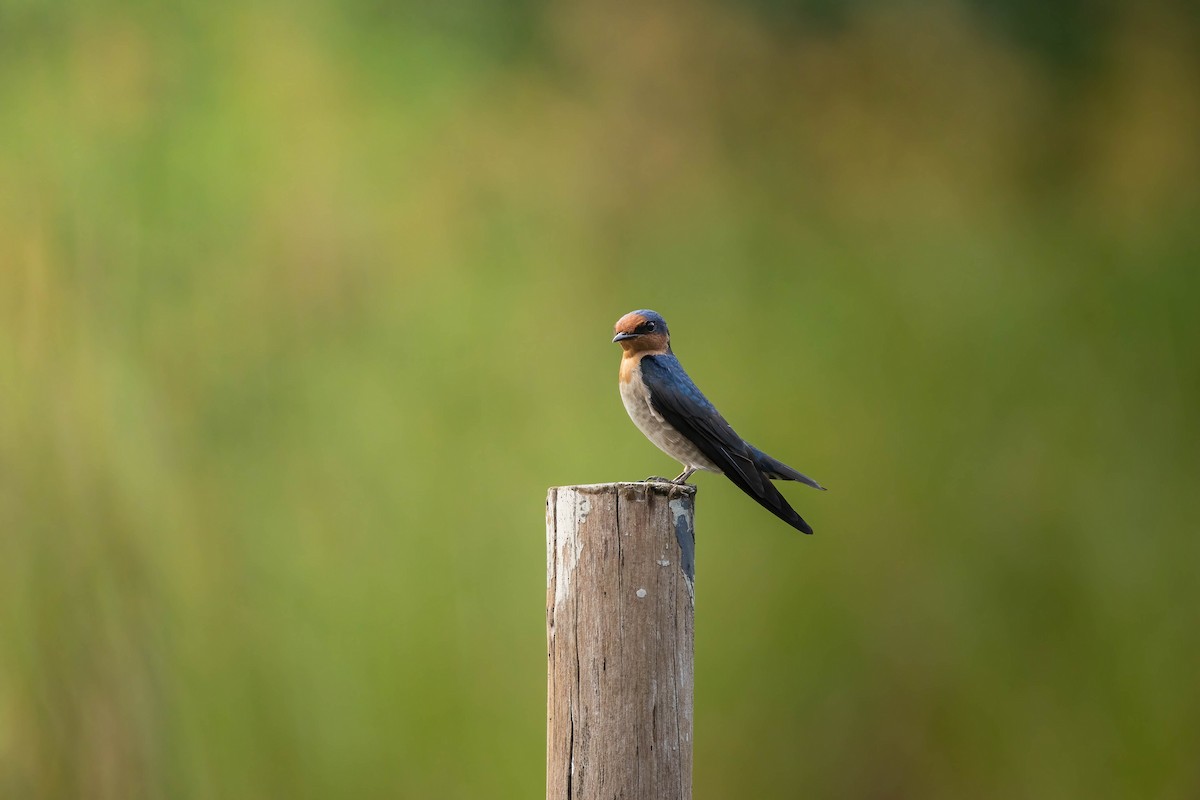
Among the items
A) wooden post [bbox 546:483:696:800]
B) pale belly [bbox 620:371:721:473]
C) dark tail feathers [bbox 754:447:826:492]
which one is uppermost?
pale belly [bbox 620:371:721:473]

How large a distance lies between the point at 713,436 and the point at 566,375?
5.03 ft

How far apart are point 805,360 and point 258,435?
6.65 ft

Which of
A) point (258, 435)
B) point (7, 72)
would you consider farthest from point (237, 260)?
point (7, 72)

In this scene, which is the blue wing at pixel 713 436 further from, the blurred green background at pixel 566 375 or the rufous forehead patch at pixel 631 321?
the blurred green background at pixel 566 375

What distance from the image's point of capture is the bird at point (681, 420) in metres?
2.51

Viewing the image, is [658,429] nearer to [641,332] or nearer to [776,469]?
[641,332]

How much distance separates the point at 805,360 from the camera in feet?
13.1

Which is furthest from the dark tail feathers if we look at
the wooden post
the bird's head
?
the wooden post

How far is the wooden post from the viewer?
190cm

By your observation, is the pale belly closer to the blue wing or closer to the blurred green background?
the blue wing

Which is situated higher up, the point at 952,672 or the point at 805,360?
the point at 805,360

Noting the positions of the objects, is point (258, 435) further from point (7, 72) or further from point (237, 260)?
point (7, 72)

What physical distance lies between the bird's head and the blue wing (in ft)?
0.41

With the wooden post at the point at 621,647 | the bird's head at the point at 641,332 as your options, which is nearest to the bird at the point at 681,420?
the bird's head at the point at 641,332
